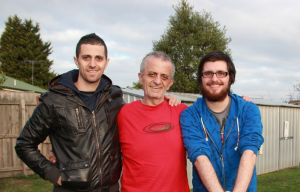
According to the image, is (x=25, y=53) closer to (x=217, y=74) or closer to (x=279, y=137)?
(x=279, y=137)

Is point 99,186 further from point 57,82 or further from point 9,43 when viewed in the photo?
point 9,43

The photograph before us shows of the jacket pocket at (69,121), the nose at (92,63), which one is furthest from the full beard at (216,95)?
the jacket pocket at (69,121)

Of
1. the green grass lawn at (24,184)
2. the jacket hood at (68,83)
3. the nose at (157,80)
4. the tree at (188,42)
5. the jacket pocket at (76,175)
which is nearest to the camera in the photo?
the jacket pocket at (76,175)

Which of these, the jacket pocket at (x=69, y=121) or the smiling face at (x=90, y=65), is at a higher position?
the smiling face at (x=90, y=65)

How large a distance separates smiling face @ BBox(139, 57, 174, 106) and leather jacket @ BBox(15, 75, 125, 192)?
1.76 feet

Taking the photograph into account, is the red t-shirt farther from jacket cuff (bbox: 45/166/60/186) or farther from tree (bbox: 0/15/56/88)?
tree (bbox: 0/15/56/88)

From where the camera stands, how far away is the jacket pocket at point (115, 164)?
268 centimetres

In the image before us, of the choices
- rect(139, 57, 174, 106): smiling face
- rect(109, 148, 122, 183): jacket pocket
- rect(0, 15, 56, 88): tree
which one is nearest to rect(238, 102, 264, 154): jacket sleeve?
rect(139, 57, 174, 106): smiling face

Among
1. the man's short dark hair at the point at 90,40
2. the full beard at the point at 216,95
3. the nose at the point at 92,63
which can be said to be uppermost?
the man's short dark hair at the point at 90,40

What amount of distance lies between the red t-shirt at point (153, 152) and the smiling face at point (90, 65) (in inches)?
20.1

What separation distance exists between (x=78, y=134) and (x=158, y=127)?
75 cm

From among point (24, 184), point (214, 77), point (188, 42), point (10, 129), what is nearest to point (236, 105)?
point (214, 77)

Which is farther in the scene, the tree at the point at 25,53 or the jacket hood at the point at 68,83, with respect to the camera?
the tree at the point at 25,53

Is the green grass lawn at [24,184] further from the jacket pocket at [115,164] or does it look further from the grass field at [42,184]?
the jacket pocket at [115,164]
